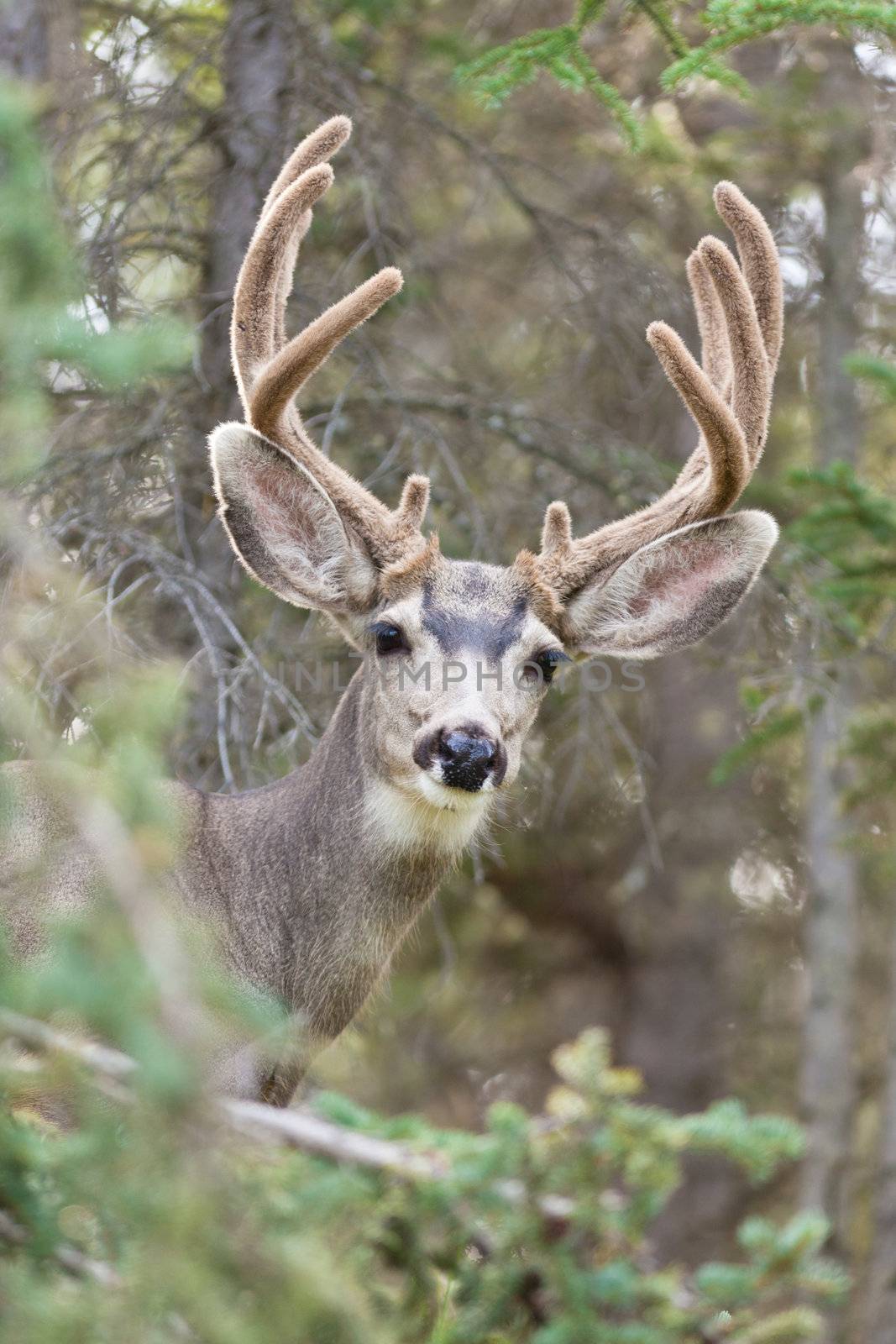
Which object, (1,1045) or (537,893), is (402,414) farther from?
(537,893)

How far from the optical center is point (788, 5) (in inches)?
191

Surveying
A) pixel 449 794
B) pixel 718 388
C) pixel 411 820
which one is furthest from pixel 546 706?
pixel 449 794

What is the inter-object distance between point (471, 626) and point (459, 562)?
0.41 metres

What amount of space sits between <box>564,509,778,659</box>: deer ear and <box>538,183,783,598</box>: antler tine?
0.22 feet

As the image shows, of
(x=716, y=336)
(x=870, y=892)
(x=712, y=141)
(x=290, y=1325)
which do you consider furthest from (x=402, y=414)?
(x=870, y=892)

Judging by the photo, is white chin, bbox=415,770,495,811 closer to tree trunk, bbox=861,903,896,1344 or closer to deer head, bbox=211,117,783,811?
deer head, bbox=211,117,783,811

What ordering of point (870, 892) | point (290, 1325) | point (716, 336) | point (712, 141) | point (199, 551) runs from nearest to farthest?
point (290, 1325)
point (716, 336)
point (199, 551)
point (712, 141)
point (870, 892)

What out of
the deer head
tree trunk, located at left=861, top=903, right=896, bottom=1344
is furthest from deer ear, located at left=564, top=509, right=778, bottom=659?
tree trunk, located at left=861, top=903, right=896, bottom=1344

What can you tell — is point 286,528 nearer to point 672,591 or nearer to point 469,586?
point 469,586

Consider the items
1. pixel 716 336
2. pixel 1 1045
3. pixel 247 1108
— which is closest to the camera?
pixel 247 1108

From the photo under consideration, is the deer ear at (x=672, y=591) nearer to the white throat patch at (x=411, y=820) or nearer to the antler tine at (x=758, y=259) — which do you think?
the antler tine at (x=758, y=259)

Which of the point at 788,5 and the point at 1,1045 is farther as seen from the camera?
the point at 788,5

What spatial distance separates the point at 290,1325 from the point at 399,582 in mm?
3416

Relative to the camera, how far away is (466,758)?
15.3 feet
